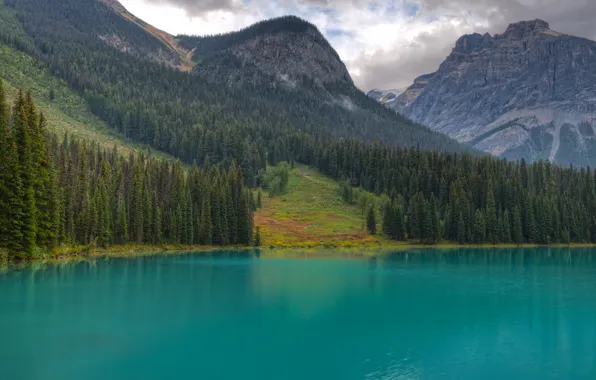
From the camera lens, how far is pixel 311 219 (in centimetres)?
15350

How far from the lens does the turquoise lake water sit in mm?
27172

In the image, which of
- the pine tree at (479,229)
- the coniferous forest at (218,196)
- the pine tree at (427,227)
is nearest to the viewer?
the coniferous forest at (218,196)

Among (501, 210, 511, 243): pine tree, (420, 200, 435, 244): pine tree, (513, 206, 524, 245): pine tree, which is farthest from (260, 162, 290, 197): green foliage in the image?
(513, 206, 524, 245): pine tree

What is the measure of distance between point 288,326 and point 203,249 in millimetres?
82009

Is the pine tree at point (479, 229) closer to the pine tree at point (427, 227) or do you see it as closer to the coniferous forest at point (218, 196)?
the coniferous forest at point (218, 196)

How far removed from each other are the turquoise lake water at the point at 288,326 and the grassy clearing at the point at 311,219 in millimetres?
66693

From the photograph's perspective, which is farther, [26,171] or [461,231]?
[461,231]

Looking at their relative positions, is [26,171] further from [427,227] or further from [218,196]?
[427,227]

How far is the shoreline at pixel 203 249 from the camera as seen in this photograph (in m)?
78.2

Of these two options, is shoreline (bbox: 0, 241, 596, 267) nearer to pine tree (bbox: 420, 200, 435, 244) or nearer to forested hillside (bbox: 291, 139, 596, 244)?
pine tree (bbox: 420, 200, 435, 244)

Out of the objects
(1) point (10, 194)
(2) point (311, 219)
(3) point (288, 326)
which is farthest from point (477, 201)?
(1) point (10, 194)

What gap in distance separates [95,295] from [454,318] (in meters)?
34.9

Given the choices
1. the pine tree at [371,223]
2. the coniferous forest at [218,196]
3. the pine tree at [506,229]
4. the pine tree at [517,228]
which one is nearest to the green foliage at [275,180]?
the coniferous forest at [218,196]

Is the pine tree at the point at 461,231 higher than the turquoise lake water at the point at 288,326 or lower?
higher
